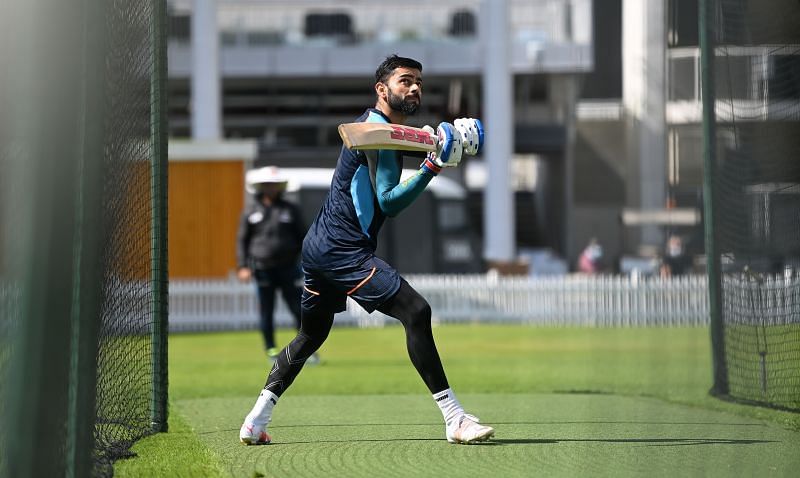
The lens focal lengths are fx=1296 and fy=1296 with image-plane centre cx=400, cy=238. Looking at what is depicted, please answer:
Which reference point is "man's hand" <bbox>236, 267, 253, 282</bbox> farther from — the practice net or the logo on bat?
the logo on bat

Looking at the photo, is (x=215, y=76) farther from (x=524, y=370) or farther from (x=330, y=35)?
(x=524, y=370)

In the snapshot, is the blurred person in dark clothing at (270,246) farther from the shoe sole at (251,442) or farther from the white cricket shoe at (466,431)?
the white cricket shoe at (466,431)

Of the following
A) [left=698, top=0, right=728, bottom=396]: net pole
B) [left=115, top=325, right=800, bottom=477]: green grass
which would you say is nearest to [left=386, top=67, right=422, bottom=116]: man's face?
[left=115, top=325, right=800, bottom=477]: green grass

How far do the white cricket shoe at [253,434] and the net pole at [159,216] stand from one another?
0.89m

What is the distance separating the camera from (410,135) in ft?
20.4

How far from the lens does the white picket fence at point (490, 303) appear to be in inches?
869

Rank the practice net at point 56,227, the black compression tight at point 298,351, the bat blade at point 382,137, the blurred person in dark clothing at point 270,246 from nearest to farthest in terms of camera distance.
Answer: the practice net at point 56,227 < the bat blade at point 382,137 < the black compression tight at point 298,351 < the blurred person in dark clothing at point 270,246

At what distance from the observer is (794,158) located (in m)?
8.57

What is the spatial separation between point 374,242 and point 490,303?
54.6ft

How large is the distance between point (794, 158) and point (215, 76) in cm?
2457

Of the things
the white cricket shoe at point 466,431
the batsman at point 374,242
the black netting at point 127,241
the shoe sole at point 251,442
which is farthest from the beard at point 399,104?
the shoe sole at point 251,442

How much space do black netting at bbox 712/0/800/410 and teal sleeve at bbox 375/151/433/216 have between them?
3142 millimetres

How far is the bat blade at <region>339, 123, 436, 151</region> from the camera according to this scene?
6148 millimetres

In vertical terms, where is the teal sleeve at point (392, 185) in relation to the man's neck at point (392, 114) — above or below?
below
